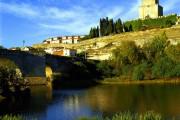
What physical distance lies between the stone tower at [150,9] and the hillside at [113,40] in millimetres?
20991

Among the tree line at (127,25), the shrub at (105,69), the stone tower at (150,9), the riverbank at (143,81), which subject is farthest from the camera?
the stone tower at (150,9)

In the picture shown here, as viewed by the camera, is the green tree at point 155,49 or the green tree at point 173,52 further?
the green tree at point 155,49

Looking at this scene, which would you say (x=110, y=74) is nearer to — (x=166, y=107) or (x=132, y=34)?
(x=132, y=34)

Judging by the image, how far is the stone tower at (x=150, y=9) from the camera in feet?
390

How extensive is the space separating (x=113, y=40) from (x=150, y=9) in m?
26.7

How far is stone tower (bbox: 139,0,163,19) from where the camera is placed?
11881 cm

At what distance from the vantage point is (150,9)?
121m

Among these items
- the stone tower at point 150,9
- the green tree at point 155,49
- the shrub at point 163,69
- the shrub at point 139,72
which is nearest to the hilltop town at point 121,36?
the stone tower at point 150,9

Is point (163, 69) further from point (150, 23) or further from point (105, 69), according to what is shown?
point (150, 23)

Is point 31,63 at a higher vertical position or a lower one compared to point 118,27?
lower

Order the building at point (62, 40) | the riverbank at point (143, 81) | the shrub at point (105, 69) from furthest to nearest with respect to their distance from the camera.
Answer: the building at point (62, 40), the shrub at point (105, 69), the riverbank at point (143, 81)

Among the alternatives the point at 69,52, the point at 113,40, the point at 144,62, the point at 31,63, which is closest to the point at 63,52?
the point at 69,52

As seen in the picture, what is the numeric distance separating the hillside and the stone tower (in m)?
21.0

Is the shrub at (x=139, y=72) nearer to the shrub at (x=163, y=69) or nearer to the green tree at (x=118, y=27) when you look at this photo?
the shrub at (x=163, y=69)
